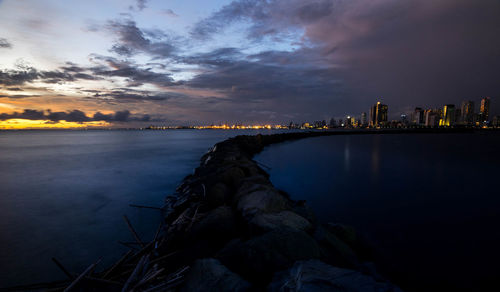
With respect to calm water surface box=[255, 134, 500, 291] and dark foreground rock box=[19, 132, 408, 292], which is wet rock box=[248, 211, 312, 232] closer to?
dark foreground rock box=[19, 132, 408, 292]

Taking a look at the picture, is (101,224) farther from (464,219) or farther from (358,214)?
(464,219)

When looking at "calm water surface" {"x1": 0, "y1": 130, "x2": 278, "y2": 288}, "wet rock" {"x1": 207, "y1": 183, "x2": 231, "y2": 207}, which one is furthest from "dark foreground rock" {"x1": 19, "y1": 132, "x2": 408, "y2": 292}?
"calm water surface" {"x1": 0, "y1": 130, "x2": 278, "y2": 288}

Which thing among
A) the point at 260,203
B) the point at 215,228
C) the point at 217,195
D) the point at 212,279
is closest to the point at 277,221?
the point at 260,203

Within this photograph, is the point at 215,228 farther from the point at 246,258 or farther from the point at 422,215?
the point at 422,215

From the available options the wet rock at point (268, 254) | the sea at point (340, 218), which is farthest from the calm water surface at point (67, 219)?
the wet rock at point (268, 254)

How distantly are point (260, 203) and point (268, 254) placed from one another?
7.39 feet

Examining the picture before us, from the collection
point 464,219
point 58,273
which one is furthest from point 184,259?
point 464,219

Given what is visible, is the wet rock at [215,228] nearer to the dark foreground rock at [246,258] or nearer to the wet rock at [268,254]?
the dark foreground rock at [246,258]

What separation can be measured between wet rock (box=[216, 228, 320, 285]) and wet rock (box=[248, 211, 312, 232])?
3.33ft

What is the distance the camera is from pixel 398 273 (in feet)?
16.2

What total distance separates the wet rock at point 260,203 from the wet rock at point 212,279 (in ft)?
7.65

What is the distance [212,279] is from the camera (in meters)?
2.84

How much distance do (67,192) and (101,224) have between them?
5935 millimetres

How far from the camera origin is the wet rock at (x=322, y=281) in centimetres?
239
